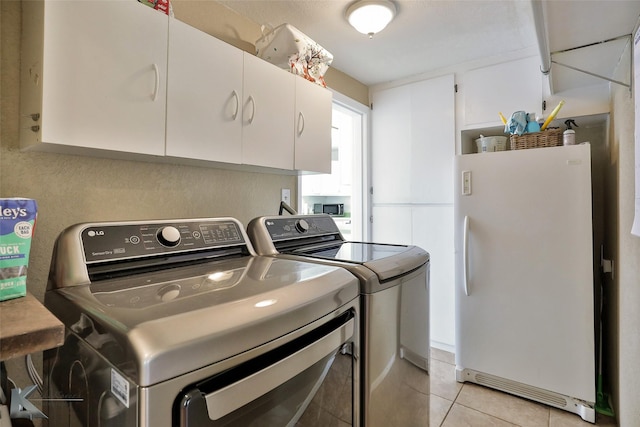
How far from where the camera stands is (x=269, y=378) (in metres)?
0.71

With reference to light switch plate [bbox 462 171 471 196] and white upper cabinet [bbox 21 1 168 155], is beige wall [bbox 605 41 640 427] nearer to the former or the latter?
light switch plate [bbox 462 171 471 196]

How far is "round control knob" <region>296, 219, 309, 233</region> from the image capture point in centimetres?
165

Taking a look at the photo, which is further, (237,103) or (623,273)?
(623,273)

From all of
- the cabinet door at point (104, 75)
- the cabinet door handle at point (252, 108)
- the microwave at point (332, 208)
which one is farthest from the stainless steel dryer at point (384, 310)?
the microwave at point (332, 208)

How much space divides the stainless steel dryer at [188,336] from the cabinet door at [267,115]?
1.76ft

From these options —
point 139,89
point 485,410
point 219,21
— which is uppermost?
point 219,21

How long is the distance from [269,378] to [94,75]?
103cm

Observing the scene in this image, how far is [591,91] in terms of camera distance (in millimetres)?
2133

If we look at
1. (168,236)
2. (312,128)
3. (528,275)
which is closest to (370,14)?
(312,128)

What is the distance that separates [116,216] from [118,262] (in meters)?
0.41

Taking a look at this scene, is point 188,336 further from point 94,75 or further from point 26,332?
point 94,75

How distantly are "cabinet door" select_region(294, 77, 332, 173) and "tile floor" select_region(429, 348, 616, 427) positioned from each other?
159cm

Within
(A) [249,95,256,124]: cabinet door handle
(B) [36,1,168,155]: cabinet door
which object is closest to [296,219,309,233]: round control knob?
(A) [249,95,256,124]: cabinet door handle

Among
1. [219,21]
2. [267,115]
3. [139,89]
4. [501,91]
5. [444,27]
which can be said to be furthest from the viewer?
[501,91]
